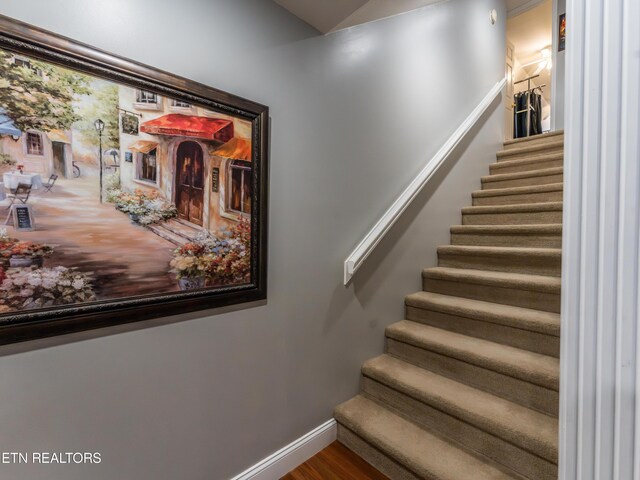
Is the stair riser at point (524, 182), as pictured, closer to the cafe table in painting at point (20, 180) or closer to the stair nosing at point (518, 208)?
the stair nosing at point (518, 208)

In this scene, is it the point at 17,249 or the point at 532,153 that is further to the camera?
the point at 532,153

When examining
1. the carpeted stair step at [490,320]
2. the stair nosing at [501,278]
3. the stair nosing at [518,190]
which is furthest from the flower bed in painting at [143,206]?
the stair nosing at [518,190]

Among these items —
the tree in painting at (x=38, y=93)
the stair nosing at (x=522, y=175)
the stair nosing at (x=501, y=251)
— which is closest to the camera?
the tree in painting at (x=38, y=93)

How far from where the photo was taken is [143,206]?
1.08 metres

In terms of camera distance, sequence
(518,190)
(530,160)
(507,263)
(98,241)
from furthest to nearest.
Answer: (530,160) → (518,190) → (507,263) → (98,241)

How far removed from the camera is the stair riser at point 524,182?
2693mm

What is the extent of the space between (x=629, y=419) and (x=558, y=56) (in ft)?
17.4

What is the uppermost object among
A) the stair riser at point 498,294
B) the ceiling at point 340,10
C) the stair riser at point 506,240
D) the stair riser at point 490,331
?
the ceiling at point 340,10

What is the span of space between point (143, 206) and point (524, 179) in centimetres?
302

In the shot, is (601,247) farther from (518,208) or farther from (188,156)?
(518,208)

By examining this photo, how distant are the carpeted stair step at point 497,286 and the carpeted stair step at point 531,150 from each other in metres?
1.66

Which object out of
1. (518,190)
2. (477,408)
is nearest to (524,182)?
(518,190)

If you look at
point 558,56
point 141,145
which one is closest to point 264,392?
point 141,145

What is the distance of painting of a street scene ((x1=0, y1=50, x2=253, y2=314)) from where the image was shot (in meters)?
0.87
